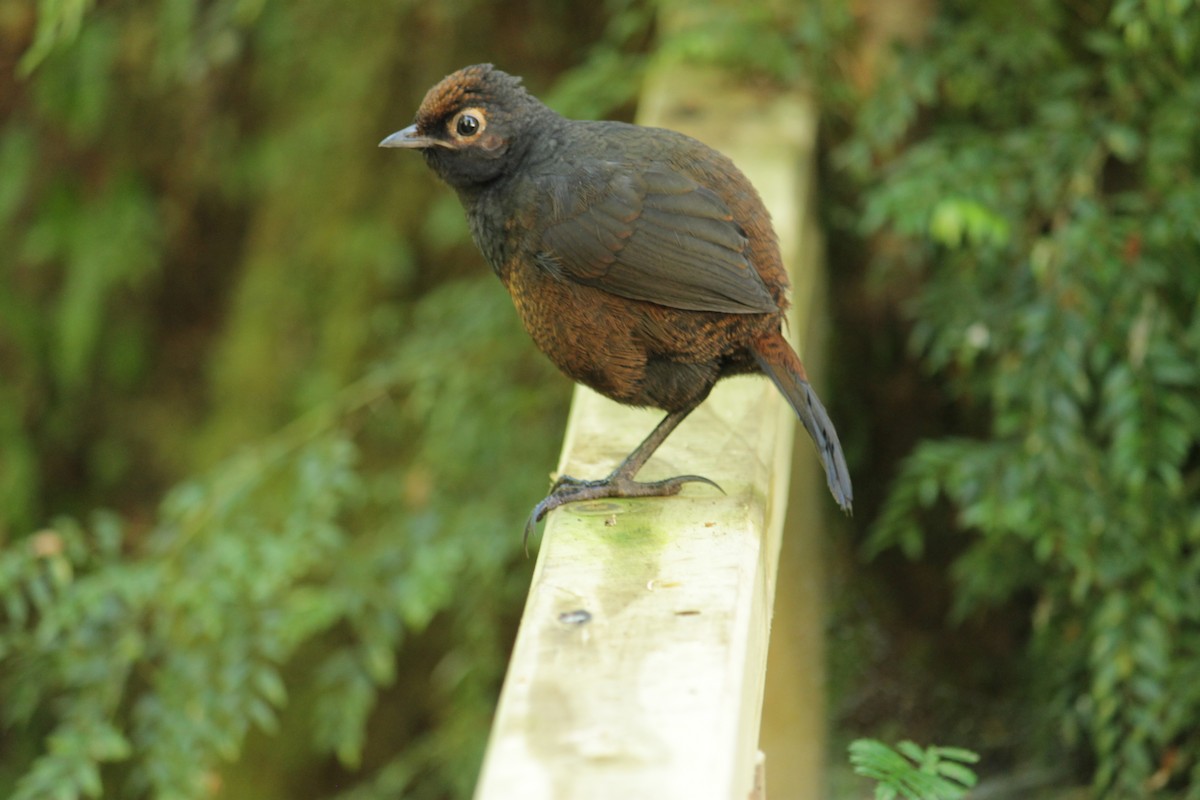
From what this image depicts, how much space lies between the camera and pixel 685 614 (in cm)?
204

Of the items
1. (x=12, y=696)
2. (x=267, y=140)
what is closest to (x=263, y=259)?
(x=267, y=140)

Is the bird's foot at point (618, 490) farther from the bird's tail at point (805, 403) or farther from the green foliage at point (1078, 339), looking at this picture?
the green foliage at point (1078, 339)

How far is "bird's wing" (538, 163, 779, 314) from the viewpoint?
2.61 m

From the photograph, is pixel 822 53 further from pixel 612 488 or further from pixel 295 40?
pixel 295 40

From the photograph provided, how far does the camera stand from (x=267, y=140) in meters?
5.45

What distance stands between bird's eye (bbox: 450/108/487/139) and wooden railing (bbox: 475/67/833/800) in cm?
66

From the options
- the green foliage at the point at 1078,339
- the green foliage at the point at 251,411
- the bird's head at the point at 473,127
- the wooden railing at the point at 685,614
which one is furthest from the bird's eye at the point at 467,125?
the green foliage at the point at 251,411

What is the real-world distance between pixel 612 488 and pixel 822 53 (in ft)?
5.83

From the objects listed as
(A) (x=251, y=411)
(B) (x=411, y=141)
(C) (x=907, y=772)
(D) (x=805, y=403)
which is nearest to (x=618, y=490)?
(D) (x=805, y=403)

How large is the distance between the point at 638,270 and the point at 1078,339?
1038 mm

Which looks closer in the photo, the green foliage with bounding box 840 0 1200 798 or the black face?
the black face

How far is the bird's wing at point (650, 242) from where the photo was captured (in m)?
2.61

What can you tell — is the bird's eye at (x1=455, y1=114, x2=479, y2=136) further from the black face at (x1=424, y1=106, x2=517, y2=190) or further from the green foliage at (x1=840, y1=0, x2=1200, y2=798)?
the green foliage at (x1=840, y1=0, x2=1200, y2=798)

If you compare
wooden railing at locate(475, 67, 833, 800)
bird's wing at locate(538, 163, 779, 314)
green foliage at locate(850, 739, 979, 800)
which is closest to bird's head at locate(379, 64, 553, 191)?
bird's wing at locate(538, 163, 779, 314)
